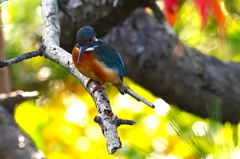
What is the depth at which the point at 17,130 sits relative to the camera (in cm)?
116

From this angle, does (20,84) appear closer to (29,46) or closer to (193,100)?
(29,46)

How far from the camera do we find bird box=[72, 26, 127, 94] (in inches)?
40.5

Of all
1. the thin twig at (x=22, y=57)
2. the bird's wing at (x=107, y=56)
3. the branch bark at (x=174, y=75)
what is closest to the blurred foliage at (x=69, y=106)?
the branch bark at (x=174, y=75)

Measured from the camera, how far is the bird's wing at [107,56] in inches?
42.6

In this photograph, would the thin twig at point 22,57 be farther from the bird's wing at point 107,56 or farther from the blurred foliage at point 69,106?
the blurred foliage at point 69,106

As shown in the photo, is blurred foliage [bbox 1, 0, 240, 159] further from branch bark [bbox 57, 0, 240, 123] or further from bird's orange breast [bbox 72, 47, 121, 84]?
bird's orange breast [bbox 72, 47, 121, 84]

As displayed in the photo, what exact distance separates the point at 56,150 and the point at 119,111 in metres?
0.39

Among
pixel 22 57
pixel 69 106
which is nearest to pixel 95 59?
pixel 22 57

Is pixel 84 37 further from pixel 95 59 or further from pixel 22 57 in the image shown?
pixel 22 57

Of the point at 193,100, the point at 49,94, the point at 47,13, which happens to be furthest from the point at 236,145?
the point at 49,94

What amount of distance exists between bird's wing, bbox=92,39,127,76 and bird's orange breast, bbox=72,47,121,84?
0.01 meters

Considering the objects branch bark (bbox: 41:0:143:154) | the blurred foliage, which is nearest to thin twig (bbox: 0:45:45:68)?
branch bark (bbox: 41:0:143:154)

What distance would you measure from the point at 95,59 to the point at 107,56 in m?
0.04

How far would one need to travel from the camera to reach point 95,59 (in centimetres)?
107
